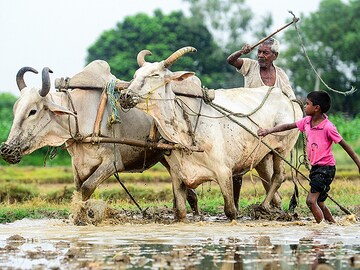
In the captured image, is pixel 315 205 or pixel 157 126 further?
pixel 157 126

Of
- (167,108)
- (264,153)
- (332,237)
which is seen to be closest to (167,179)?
(264,153)

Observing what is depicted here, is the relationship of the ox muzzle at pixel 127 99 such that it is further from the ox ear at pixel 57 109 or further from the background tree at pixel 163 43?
the background tree at pixel 163 43

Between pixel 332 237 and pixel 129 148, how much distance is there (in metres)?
3.50

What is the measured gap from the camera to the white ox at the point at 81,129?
38.1 feet

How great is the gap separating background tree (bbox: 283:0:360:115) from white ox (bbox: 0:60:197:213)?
153 feet

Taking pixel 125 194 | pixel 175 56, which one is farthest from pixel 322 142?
pixel 125 194

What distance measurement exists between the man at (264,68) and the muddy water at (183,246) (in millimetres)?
2443

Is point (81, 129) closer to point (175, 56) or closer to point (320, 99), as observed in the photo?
point (175, 56)

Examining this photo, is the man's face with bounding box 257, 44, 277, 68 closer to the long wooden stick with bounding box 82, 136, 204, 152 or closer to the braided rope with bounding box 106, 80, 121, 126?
the long wooden stick with bounding box 82, 136, 204, 152

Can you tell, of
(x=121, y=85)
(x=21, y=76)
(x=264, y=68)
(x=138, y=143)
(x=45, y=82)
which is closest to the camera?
(x=45, y=82)

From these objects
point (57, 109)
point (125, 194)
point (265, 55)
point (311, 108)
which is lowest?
point (125, 194)

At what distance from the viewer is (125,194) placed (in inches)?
693

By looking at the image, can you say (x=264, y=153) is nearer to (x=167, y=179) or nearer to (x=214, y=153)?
(x=214, y=153)

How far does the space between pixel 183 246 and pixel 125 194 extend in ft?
28.1
